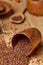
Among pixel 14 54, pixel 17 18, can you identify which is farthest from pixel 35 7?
pixel 14 54

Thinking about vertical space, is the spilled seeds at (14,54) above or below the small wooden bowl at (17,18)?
below

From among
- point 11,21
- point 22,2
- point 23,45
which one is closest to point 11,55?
point 23,45

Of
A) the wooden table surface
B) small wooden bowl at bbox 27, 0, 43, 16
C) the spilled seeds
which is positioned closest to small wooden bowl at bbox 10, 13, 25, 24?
the wooden table surface

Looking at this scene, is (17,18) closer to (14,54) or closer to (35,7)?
(35,7)

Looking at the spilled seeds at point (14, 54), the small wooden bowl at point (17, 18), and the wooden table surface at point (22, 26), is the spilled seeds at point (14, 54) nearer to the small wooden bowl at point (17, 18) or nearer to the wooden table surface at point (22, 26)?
the wooden table surface at point (22, 26)

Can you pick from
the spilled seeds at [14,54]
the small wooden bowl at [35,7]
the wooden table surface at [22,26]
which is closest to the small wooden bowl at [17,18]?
the wooden table surface at [22,26]

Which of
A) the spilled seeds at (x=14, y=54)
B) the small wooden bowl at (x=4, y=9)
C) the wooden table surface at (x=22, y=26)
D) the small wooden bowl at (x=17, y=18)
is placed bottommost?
the spilled seeds at (x=14, y=54)
